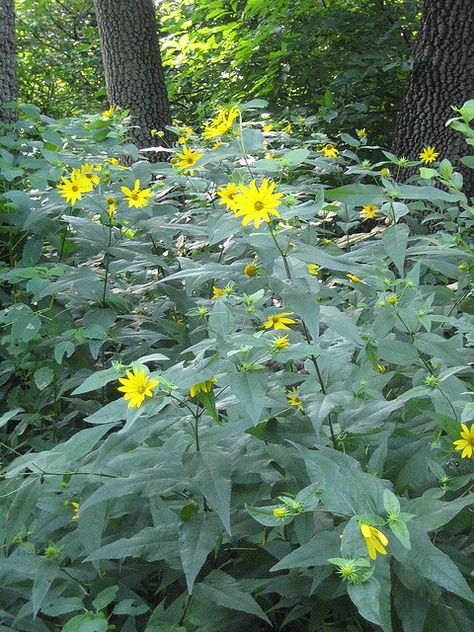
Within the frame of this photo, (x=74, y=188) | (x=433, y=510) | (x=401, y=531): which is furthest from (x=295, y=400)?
(x=74, y=188)

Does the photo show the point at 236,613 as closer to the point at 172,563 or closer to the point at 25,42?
the point at 172,563

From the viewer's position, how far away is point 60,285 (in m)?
2.53

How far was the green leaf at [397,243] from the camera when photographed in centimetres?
175

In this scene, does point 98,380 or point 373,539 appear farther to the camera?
point 98,380

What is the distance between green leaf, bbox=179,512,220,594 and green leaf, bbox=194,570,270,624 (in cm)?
11

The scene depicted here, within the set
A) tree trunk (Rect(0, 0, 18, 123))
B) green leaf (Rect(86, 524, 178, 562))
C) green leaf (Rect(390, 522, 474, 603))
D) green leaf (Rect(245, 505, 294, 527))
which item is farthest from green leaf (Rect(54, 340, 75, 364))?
tree trunk (Rect(0, 0, 18, 123))

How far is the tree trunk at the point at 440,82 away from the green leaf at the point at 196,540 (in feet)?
10.3

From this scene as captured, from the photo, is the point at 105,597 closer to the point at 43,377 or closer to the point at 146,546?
the point at 146,546

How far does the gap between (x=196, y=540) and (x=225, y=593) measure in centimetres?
14

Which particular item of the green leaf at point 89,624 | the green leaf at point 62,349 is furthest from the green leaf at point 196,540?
the green leaf at point 62,349

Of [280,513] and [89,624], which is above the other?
[280,513]

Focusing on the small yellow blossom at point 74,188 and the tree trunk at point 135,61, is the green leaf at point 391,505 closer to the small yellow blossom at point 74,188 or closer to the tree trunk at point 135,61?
the small yellow blossom at point 74,188

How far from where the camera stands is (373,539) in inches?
43.9

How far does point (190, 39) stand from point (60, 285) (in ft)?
17.3
